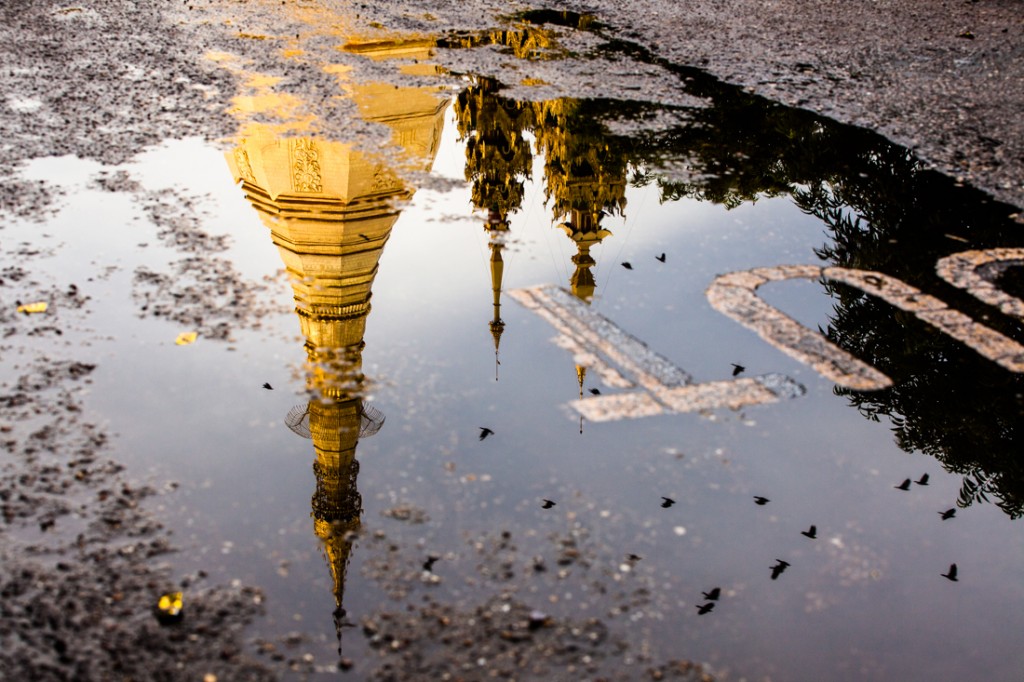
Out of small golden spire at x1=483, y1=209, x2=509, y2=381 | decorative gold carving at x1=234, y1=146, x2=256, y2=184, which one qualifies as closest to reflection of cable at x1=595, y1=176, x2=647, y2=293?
small golden spire at x1=483, y1=209, x2=509, y2=381

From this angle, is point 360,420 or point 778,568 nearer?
point 778,568

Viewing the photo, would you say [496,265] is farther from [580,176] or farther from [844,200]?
[844,200]

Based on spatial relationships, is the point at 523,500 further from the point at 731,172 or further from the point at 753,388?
the point at 731,172

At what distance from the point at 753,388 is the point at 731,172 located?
3.35 metres

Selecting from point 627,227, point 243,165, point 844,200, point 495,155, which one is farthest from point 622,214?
point 243,165

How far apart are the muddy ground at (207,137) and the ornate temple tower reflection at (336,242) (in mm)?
461

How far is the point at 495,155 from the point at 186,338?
361cm

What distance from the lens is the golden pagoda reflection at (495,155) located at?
8047mm

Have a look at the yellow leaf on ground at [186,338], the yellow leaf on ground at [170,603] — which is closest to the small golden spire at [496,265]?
the yellow leaf on ground at [186,338]

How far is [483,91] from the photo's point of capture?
1041 cm

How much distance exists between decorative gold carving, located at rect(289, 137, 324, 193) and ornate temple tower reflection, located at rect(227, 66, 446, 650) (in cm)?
1

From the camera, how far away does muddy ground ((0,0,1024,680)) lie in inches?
162

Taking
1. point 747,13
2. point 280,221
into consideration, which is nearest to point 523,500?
point 280,221

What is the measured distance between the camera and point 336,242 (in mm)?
7629
